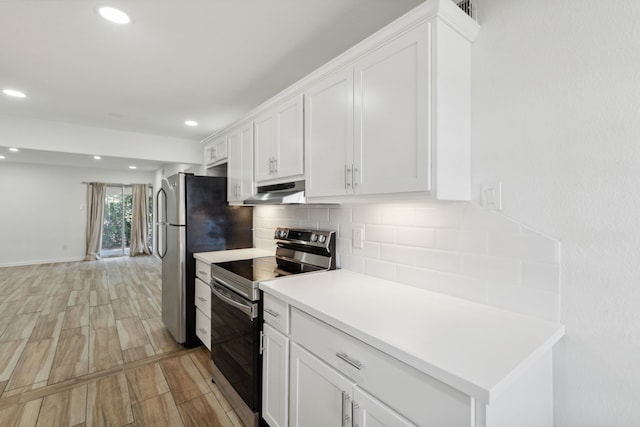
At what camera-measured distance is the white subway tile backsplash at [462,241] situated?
4.55 feet

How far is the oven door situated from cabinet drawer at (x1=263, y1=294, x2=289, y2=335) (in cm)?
8

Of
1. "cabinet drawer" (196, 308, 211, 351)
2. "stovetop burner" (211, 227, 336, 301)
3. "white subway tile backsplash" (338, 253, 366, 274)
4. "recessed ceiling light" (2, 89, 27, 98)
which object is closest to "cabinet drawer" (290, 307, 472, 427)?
"stovetop burner" (211, 227, 336, 301)

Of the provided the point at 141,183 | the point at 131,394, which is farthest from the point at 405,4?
the point at 141,183

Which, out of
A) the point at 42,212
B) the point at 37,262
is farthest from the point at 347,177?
the point at 37,262

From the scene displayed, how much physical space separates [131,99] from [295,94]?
203 centimetres

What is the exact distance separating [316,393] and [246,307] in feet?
2.18

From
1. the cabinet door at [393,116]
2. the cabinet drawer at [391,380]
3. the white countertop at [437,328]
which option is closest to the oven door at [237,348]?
the white countertop at [437,328]

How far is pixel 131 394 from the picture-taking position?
2178 millimetres

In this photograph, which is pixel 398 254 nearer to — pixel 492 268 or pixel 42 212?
pixel 492 268

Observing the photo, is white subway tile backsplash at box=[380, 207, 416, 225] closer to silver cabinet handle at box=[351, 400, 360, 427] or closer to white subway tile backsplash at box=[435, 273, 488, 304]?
white subway tile backsplash at box=[435, 273, 488, 304]

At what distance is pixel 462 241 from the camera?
146 centimetres

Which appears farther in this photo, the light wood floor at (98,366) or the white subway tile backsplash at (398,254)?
the light wood floor at (98,366)

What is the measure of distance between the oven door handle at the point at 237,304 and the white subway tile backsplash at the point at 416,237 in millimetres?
946

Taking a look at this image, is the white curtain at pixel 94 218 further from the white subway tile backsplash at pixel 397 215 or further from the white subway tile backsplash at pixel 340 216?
the white subway tile backsplash at pixel 397 215
